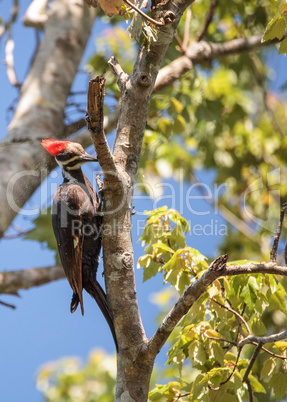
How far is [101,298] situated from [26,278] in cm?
188

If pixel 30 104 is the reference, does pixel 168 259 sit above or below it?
below

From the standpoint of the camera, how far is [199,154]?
751 centimetres

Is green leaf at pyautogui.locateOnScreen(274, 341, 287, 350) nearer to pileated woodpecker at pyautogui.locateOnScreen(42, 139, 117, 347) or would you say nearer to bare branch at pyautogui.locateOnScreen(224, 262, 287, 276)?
bare branch at pyautogui.locateOnScreen(224, 262, 287, 276)

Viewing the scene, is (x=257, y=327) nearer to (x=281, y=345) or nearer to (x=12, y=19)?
(x=281, y=345)

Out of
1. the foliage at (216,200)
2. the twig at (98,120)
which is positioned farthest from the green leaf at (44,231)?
the twig at (98,120)

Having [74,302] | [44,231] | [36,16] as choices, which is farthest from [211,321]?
[36,16]

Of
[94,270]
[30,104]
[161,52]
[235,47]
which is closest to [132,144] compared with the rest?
[161,52]

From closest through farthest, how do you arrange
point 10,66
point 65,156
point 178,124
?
1. point 65,156
2. point 178,124
3. point 10,66

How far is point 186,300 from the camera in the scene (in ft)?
6.86

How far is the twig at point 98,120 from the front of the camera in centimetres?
221

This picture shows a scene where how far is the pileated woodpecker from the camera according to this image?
329 cm

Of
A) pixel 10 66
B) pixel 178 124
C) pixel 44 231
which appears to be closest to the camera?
pixel 44 231

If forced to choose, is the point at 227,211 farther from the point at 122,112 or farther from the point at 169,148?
the point at 122,112

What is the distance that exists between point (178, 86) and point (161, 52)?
8.54ft
